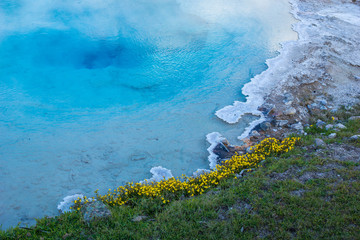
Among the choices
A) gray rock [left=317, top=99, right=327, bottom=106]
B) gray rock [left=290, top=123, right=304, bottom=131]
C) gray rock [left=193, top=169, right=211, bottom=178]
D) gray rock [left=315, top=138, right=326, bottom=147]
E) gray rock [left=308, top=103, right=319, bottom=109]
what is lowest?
gray rock [left=193, top=169, right=211, bottom=178]

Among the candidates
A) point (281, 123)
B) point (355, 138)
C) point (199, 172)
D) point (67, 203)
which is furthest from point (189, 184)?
point (355, 138)

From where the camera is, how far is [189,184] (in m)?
6.95

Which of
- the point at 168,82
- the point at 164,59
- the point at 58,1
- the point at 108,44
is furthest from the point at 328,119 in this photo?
the point at 58,1

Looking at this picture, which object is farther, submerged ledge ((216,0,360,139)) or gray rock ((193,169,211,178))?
submerged ledge ((216,0,360,139))

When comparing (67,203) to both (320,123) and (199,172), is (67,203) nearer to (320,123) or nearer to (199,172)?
(199,172)

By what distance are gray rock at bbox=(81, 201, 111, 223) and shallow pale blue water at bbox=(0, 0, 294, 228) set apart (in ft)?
3.95

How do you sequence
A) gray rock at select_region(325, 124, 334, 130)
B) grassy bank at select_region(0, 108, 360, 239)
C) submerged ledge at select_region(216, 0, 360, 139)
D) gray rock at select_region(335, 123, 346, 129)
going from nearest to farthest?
1. grassy bank at select_region(0, 108, 360, 239)
2. gray rock at select_region(335, 123, 346, 129)
3. gray rock at select_region(325, 124, 334, 130)
4. submerged ledge at select_region(216, 0, 360, 139)

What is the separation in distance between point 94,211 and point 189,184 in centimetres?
223

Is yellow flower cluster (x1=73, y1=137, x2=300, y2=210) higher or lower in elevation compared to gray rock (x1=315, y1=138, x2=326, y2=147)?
lower

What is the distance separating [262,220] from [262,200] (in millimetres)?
559

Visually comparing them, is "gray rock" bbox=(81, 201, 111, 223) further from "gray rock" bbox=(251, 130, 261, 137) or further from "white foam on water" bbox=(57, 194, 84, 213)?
"gray rock" bbox=(251, 130, 261, 137)

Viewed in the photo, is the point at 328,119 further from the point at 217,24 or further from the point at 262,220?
the point at 217,24

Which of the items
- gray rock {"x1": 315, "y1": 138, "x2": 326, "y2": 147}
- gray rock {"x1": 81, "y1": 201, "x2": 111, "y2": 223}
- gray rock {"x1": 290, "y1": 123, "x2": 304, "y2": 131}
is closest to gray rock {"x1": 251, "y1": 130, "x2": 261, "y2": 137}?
gray rock {"x1": 290, "y1": 123, "x2": 304, "y2": 131}

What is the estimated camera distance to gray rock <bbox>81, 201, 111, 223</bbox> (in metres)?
5.70
